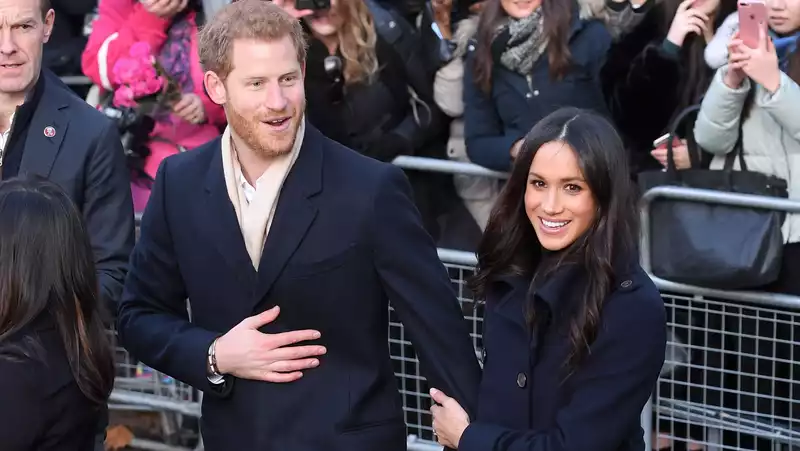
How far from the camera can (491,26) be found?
Answer: 539 centimetres

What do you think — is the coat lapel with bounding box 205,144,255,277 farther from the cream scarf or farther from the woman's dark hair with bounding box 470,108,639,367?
the woman's dark hair with bounding box 470,108,639,367

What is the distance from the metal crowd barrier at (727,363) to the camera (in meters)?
4.75

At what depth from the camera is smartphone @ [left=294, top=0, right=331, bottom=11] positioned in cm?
534

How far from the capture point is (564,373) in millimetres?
3346

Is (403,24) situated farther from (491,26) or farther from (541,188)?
(541,188)

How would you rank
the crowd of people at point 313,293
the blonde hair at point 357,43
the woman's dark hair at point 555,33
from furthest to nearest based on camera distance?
the blonde hair at point 357,43 → the woman's dark hair at point 555,33 → the crowd of people at point 313,293

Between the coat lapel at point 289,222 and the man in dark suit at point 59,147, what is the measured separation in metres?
0.95

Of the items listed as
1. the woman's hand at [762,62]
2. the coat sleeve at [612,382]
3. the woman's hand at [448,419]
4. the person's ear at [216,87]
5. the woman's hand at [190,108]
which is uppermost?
the person's ear at [216,87]

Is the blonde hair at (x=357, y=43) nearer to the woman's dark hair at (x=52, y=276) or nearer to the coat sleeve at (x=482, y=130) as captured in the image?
the coat sleeve at (x=482, y=130)

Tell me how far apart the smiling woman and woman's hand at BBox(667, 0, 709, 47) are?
1723 millimetres

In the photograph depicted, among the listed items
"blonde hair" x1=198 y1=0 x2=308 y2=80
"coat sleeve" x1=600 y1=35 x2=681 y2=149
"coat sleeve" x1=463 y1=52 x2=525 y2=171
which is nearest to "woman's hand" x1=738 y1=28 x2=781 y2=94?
"coat sleeve" x1=600 y1=35 x2=681 y2=149

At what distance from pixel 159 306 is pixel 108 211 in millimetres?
720

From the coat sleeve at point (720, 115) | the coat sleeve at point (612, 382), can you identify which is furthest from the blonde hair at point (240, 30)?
the coat sleeve at point (720, 115)

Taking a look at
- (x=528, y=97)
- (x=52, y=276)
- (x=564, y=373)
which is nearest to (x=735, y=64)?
(x=528, y=97)
